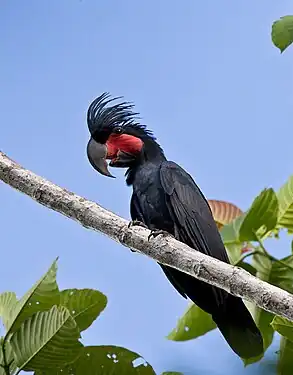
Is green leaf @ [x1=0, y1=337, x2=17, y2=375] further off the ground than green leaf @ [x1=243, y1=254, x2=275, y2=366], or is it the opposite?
green leaf @ [x1=243, y1=254, x2=275, y2=366]

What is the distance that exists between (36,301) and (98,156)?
25cm

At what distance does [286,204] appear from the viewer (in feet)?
4.82

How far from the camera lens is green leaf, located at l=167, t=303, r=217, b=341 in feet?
5.04

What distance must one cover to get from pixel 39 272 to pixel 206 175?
49 cm

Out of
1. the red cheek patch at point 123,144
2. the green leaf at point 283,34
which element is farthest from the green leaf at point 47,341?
the green leaf at point 283,34

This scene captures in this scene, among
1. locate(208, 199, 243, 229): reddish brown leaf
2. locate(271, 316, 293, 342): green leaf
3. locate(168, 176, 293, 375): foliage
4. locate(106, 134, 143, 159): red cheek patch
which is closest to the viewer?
locate(271, 316, 293, 342): green leaf

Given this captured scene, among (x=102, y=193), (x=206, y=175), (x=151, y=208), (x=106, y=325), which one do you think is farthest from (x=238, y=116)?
(x=151, y=208)

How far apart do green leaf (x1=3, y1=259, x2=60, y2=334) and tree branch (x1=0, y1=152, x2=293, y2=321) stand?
7.1 inches

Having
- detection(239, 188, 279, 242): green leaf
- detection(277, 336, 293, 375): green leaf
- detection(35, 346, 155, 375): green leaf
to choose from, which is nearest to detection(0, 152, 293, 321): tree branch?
detection(35, 346, 155, 375): green leaf

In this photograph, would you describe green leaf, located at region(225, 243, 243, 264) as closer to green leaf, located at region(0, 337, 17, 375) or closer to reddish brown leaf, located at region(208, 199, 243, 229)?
reddish brown leaf, located at region(208, 199, 243, 229)

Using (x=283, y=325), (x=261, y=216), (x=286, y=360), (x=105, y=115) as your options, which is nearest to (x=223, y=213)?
(x=261, y=216)

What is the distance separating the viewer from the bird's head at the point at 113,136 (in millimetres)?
1271

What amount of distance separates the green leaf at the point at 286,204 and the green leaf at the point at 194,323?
234 mm

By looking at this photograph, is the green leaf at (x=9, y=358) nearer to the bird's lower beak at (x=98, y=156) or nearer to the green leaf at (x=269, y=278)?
the bird's lower beak at (x=98, y=156)
